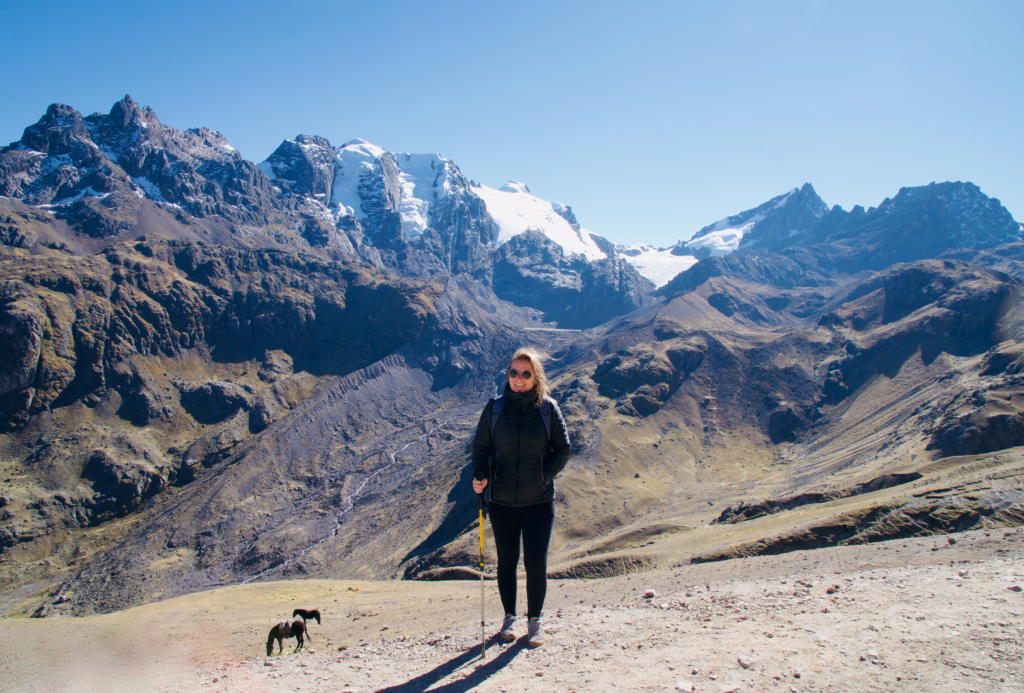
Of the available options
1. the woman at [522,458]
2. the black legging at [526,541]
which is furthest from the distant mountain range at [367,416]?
the woman at [522,458]

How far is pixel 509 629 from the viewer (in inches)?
311

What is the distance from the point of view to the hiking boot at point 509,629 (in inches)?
308

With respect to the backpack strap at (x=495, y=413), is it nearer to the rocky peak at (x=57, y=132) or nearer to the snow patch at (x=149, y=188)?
the snow patch at (x=149, y=188)

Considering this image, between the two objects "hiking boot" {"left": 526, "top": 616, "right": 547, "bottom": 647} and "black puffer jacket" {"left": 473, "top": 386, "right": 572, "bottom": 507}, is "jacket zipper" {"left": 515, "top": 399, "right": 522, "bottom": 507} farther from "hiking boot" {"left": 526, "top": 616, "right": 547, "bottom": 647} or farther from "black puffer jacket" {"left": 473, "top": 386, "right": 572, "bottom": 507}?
"hiking boot" {"left": 526, "top": 616, "right": 547, "bottom": 647}

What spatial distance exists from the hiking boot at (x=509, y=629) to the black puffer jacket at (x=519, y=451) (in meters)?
2.05

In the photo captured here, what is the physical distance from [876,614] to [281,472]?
3825 inches

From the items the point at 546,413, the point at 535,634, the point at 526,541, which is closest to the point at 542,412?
the point at 546,413

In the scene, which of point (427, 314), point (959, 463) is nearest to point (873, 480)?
point (959, 463)

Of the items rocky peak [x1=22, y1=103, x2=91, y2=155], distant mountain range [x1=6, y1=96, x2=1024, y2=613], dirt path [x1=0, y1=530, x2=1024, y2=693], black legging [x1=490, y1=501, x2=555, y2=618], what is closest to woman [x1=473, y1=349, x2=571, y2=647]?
black legging [x1=490, y1=501, x2=555, y2=618]

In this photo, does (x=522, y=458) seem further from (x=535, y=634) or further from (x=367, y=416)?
(x=367, y=416)

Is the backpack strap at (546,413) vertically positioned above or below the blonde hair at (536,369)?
below

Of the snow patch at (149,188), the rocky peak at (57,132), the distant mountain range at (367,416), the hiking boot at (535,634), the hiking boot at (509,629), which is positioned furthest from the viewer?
the snow patch at (149,188)

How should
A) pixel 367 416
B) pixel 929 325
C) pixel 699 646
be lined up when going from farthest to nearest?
pixel 367 416
pixel 929 325
pixel 699 646

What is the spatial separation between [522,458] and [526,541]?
4.21ft
